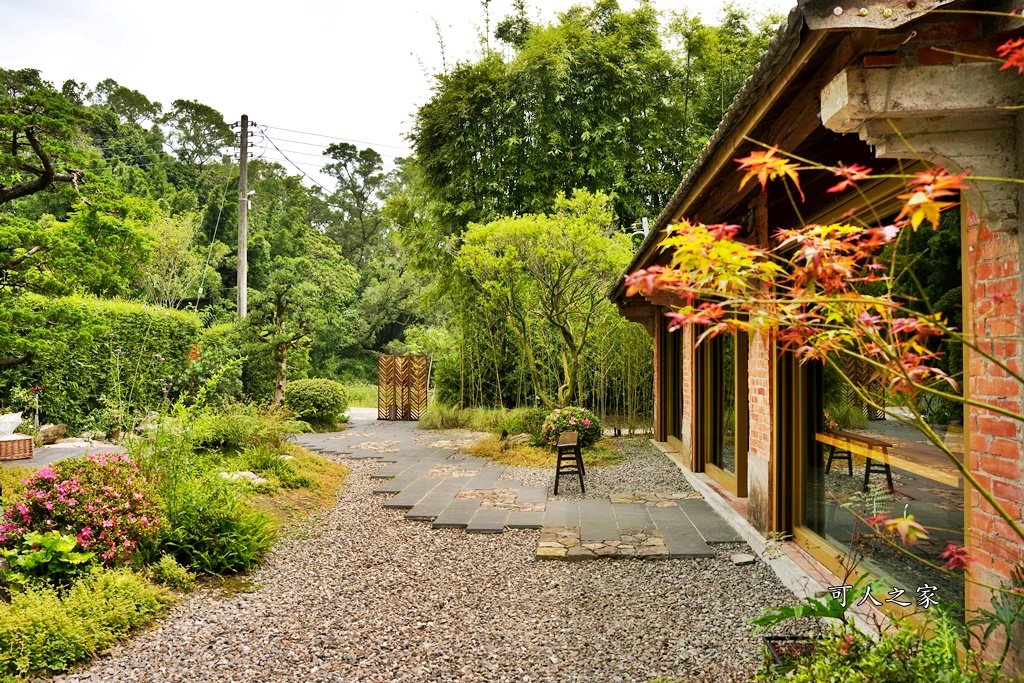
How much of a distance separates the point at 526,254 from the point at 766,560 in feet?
19.3

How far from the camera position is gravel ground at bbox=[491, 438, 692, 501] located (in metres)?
6.50

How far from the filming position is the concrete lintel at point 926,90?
183cm

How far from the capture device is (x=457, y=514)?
18.5ft

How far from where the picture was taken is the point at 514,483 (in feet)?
23.2

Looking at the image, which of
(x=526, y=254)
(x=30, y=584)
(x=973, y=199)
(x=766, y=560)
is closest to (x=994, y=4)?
(x=973, y=199)

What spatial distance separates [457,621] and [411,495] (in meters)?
3.11

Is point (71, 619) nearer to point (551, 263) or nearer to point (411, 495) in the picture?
point (411, 495)

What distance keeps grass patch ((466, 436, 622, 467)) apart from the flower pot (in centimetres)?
558

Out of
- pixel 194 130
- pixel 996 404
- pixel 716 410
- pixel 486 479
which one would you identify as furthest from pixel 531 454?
pixel 194 130

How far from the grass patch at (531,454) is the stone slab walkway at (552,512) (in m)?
0.33

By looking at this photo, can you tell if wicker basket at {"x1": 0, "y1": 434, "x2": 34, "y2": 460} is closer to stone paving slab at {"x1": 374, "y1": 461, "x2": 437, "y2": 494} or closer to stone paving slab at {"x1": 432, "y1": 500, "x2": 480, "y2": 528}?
stone paving slab at {"x1": 374, "y1": 461, "x2": 437, "y2": 494}

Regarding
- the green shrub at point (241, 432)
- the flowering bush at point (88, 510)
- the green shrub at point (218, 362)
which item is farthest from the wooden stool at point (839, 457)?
the green shrub at point (218, 362)

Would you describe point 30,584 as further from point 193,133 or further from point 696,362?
point 193,133

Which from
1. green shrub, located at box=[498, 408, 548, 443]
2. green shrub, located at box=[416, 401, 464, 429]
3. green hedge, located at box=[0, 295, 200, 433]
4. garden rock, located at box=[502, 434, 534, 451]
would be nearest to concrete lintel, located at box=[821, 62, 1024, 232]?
green hedge, located at box=[0, 295, 200, 433]
